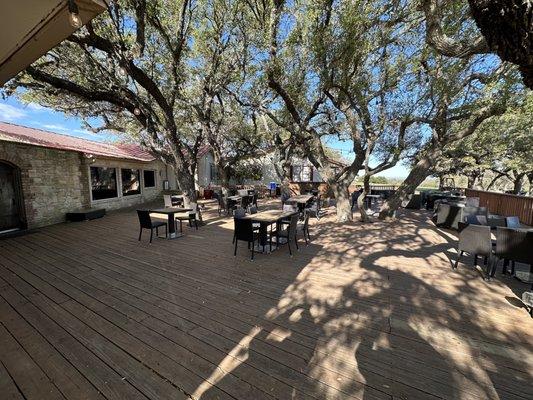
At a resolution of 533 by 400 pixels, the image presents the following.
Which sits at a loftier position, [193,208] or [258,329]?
[193,208]

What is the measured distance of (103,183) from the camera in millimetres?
10859

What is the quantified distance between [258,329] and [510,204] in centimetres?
1284

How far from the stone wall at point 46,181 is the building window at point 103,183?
931 mm

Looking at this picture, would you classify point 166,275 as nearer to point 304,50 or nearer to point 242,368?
point 242,368

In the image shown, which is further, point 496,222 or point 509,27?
point 496,222

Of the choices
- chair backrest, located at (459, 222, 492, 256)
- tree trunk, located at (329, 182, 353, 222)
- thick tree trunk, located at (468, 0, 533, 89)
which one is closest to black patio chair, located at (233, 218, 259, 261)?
chair backrest, located at (459, 222, 492, 256)

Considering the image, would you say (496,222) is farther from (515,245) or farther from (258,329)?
(258,329)

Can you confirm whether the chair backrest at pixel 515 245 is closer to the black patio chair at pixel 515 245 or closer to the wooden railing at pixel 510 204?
the black patio chair at pixel 515 245

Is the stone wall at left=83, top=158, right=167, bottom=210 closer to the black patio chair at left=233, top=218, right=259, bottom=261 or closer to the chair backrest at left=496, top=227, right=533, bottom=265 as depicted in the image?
the black patio chair at left=233, top=218, right=259, bottom=261

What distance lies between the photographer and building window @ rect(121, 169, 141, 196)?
12.2 meters

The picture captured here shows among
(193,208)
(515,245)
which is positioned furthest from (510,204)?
(193,208)

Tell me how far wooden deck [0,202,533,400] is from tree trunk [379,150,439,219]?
419 cm

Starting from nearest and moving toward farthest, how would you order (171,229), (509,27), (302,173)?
(509,27), (171,229), (302,173)

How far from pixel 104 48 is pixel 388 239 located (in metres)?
9.06
